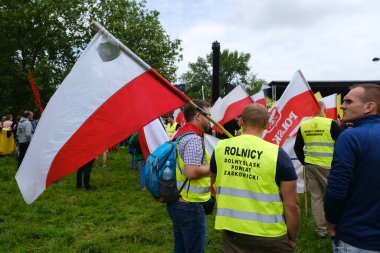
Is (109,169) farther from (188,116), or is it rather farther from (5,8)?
(5,8)

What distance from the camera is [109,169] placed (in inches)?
520

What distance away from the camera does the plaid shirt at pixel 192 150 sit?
131 inches

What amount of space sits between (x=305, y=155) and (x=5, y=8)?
3167cm

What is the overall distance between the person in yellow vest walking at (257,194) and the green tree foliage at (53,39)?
28624 mm

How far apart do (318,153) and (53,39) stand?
3221 cm

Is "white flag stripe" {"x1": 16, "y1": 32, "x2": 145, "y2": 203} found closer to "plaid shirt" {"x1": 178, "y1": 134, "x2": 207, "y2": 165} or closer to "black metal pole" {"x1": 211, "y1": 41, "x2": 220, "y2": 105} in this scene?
"plaid shirt" {"x1": 178, "y1": 134, "x2": 207, "y2": 165}

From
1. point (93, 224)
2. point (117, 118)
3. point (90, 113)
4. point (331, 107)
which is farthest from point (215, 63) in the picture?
point (90, 113)

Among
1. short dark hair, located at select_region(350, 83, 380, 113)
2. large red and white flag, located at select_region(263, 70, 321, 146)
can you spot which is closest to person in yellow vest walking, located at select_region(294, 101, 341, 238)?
large red and white flag, located at select_region(263, 70, 321, 146)

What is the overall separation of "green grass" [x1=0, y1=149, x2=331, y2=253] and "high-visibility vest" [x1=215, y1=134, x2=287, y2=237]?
110 inches

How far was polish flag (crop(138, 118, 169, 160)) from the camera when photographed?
4898 mm

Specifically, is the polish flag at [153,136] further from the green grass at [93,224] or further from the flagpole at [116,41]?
A: the flagpole at [116,41]

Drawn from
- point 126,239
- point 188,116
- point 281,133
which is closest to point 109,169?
point 126,239

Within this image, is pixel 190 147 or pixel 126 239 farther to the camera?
pixel 126 239

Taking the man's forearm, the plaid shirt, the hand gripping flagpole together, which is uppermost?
the hand gripping flagpole
